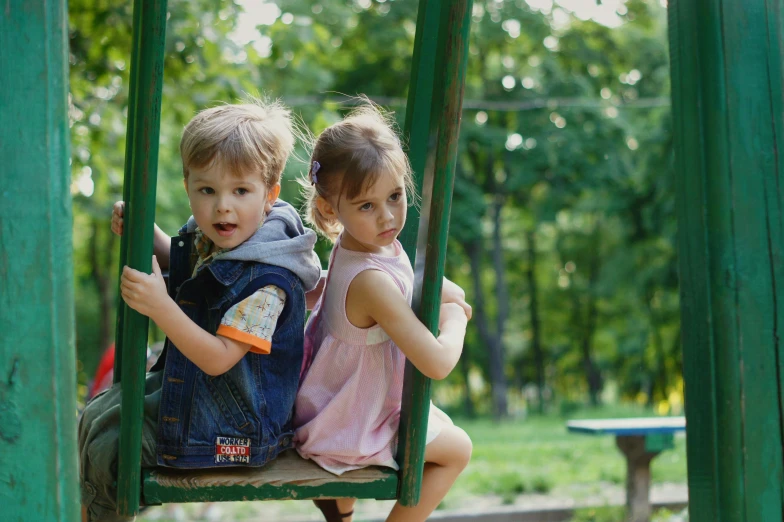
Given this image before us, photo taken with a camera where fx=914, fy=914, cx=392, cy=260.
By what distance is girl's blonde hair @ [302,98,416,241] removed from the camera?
1.99m

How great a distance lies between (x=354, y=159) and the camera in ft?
6.57

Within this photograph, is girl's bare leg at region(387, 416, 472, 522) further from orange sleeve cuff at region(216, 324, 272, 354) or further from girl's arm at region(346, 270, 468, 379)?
orange sleeve cuff at region(216, 324, 272, 354)

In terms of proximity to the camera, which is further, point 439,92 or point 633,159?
point 633,159

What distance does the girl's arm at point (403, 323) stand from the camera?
1.84m

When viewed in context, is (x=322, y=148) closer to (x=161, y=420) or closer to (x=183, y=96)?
(x=161, y=420)

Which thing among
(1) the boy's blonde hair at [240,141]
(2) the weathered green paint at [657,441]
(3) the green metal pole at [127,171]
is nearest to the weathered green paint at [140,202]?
(3) the green metal pole at [127,171]

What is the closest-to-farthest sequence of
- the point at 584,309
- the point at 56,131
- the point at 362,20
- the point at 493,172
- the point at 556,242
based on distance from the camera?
the point at 56,131 < the point at 362,20 < the point at 493,172 < the point at 556,242 < the point at 584,309

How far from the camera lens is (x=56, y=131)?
1.54 m

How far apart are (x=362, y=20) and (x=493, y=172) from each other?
4695 mm

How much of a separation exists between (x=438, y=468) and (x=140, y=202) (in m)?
0.96

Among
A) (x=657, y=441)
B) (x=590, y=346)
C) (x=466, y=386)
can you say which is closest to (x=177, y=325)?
(x=657, y=441)

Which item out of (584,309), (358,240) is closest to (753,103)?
(358,240)

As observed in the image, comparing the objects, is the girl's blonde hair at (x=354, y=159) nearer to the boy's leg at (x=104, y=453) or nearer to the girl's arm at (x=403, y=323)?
the girl's arm at (x=403, y=323)

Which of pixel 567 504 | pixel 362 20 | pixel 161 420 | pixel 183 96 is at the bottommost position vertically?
pixel 567 504
